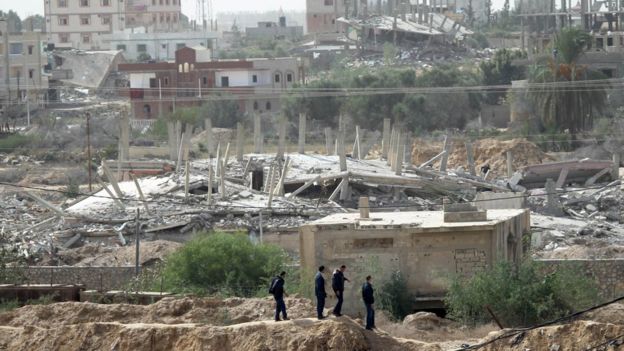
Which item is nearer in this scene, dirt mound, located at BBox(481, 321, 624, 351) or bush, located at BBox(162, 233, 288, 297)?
dirt mound, located at BBox(481, 321, 624, 351)

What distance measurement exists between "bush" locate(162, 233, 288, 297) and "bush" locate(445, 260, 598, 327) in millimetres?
4052

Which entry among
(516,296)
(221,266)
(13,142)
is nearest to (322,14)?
(13,142)

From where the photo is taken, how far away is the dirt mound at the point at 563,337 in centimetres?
1980

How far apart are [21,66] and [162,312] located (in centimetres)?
5883

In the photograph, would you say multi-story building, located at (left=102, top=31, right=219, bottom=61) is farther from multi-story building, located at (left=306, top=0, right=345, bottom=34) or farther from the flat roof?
the flat roof

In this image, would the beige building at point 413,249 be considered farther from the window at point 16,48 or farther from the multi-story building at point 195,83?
the window at point 16,48

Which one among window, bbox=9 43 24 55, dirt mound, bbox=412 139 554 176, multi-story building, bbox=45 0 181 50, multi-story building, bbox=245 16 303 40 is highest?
multi-story building, bbox=45 0 181 50

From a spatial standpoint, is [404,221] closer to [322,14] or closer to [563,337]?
[563,337]

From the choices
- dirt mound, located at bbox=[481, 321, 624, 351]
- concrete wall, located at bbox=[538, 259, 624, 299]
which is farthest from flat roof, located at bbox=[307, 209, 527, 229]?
dirt mound, located at bbox=[481, 321, 624, 351]

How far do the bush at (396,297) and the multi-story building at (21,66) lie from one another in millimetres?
52332

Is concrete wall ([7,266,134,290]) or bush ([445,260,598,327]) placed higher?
bush ([445,260,598,327])

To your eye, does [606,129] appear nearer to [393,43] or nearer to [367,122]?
[367,122]

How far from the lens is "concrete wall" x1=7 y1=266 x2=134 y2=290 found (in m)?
30.8

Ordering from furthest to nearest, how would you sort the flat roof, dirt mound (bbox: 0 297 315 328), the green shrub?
the green shrub
the flat roof
dirt mound (bbox: 0 297 315 328)
